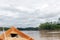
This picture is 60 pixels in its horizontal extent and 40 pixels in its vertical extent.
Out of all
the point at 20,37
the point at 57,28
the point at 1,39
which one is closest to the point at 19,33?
the point at 20,37

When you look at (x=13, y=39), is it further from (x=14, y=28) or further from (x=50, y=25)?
(x=50, y=25)

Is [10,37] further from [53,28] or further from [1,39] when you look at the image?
[53,28]

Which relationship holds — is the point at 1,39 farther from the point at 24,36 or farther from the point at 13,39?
the point at 24,36

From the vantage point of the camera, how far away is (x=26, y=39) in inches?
488

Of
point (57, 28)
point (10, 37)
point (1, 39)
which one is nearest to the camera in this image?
point (1, 39)

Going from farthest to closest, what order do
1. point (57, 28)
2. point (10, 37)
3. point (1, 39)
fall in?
point (57, 28) < point (10, 37) < point (1, 39)

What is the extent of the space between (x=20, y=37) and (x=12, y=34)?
546 mm

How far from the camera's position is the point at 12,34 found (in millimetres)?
12922

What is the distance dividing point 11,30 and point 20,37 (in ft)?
2.19

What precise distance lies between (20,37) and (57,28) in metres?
48.1

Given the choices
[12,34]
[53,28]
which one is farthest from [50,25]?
[12,34]

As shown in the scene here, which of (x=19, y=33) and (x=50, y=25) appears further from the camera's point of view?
(x=50, y=25)

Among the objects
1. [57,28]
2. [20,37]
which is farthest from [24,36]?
[57,28]

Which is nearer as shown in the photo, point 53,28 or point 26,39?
point 26,39
